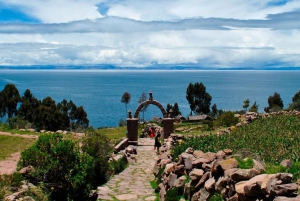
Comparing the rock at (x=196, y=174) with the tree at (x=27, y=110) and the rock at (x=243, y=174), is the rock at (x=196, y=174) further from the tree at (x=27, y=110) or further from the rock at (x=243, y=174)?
the tree at (x=27, y=110)

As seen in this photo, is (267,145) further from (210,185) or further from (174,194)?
(210,185)

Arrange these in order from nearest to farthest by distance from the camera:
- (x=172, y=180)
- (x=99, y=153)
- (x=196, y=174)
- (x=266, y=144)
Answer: (x=196, y=174) → (x=172, y=180) → (x=266, y=144) → (x=99, y=153)

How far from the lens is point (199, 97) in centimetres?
7688

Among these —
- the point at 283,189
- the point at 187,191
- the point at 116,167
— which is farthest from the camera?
the point at 116,167

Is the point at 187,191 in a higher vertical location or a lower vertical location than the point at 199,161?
lower

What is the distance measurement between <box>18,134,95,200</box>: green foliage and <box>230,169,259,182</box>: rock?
203 inches

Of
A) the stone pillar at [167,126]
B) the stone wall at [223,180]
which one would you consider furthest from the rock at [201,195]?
the stone pillar at [167,126]

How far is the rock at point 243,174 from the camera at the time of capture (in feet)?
25.6

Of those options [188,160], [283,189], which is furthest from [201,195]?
[283,189]

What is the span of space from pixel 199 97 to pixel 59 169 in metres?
67.1

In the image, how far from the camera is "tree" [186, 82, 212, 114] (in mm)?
75938

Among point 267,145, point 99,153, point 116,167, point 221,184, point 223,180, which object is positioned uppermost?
point 267,145

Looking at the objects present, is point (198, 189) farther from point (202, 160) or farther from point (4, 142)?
point (4, 142)

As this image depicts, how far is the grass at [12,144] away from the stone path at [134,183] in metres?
6.27
